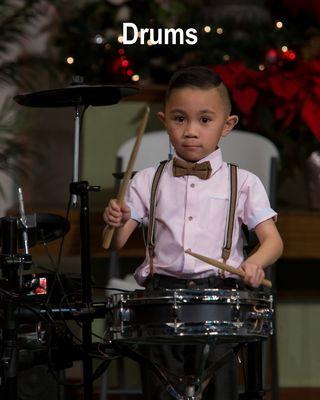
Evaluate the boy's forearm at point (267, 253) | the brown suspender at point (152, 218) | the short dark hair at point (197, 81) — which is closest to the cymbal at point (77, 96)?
the short dark hair at point (197, 81)

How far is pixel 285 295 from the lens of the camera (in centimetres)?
496

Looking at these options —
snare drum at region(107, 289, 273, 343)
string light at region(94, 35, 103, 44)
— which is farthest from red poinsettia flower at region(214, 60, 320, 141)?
snare drum at region(107, 289, 273, 343)

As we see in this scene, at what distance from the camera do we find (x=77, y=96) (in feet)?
10.5

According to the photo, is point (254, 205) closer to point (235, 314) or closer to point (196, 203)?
point (196, 203)

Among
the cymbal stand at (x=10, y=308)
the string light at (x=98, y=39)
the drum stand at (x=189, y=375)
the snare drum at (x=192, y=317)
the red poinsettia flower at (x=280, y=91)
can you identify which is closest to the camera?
the snare drum at (x=192, y=317)

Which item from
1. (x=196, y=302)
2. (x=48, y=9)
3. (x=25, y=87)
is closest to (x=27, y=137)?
(x=25, y=87)

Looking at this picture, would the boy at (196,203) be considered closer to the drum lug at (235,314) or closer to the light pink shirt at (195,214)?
the light pink shirt at (195,214)

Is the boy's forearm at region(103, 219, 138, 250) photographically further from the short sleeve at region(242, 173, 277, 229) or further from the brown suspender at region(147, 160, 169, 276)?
the short sleeve at region(242, 173, 277, 229)

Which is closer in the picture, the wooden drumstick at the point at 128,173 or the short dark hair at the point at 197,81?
the wooden drumstick at the point at 128,173

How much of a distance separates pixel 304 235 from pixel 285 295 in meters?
0.50

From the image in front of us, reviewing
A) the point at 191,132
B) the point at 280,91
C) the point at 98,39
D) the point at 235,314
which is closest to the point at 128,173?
the point at 191,132

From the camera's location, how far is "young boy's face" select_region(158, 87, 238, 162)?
304 cm

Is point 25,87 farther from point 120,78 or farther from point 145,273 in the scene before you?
point 145,273

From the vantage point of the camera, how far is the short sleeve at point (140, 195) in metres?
3.11
